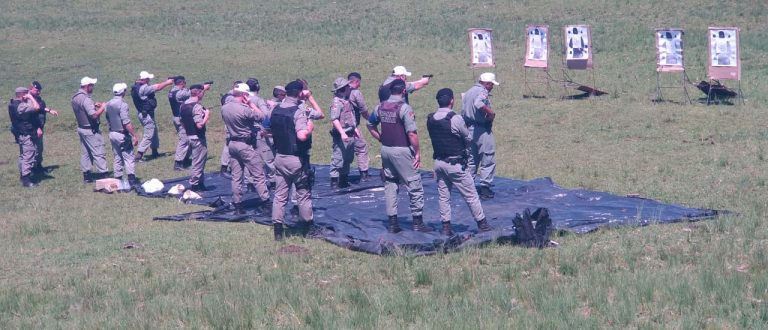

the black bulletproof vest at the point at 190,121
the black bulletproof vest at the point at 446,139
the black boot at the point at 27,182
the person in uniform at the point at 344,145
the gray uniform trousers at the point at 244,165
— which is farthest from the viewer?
the black boot at the point at 27,182

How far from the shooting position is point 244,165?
15289 mm

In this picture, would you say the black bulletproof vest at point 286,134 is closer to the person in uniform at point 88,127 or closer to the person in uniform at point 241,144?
the person in uniform at point 241,144

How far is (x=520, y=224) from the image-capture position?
12.0 m

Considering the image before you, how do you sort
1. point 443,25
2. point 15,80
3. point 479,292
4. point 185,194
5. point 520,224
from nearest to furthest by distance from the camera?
point 479,292
point 520,224
point 185,194
point 15,80
point 443,25

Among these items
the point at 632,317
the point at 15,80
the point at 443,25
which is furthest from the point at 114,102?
the point at 443,25

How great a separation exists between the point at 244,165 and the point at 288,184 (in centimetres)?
226

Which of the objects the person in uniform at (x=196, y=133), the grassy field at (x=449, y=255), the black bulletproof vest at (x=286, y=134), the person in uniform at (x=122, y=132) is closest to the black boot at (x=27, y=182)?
the grassy field at (x=449, y=255)

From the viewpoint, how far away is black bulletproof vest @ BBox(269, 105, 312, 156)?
42.2 feet

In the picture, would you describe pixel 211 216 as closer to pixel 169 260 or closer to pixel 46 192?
pixel 169 260

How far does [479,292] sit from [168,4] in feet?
157

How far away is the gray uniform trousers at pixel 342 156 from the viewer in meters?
17.0

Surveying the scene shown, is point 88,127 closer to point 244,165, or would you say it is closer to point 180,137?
point 180,137

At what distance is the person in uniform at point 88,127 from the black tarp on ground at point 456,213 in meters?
3.32

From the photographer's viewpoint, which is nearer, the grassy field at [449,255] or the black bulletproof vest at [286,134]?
the grassy field at [449,255]
